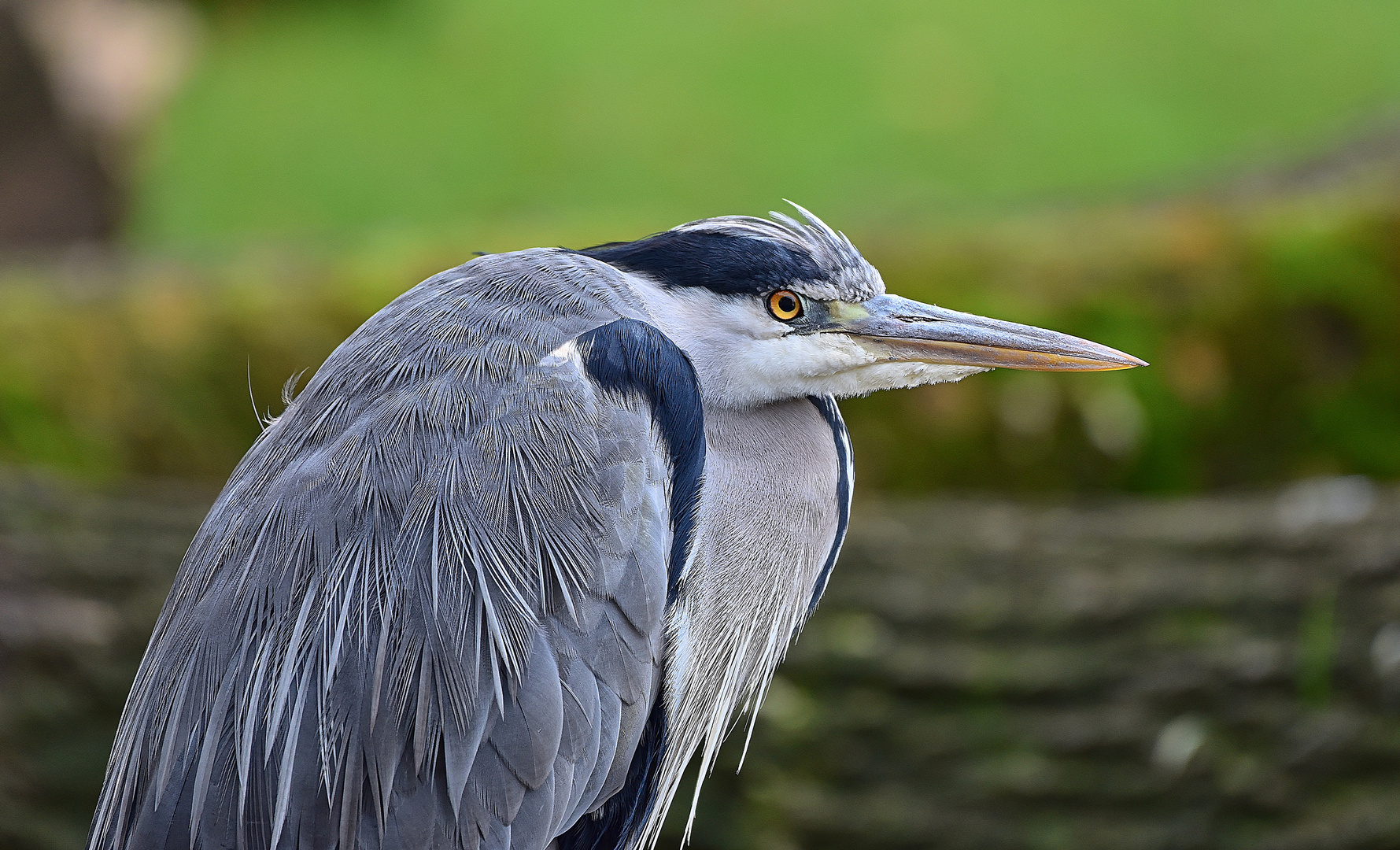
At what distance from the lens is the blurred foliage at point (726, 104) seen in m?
7.29

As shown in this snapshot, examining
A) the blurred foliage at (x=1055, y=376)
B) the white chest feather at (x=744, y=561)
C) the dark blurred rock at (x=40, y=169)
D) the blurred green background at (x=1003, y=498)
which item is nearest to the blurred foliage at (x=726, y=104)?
the dark blurred rock at (x=40, y=169)

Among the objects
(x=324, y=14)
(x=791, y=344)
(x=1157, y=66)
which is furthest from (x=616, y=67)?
(x=791, y=344)

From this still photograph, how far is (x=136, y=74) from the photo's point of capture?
23.2 ft

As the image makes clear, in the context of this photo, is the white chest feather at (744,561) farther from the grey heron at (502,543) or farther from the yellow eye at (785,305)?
the yellow eye at (785,305)

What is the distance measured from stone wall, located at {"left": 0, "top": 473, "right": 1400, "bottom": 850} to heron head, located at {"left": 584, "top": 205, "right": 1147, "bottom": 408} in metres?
1.14

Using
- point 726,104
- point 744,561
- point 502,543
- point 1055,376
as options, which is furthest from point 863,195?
point 502,543

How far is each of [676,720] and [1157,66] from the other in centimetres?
691

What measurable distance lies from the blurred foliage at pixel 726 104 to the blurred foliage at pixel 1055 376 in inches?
138

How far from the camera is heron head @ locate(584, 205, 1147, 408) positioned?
1.90m

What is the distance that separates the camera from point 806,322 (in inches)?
75.7

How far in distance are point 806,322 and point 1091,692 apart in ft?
4.99

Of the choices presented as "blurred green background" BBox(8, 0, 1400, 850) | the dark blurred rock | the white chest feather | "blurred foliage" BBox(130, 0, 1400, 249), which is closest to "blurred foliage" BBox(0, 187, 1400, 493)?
"blurred green background" BBox(8, 0, 1400, 850)

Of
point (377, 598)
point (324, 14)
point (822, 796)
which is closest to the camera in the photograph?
point (377, 598)

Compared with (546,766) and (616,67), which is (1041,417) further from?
(616,67)
